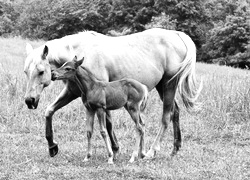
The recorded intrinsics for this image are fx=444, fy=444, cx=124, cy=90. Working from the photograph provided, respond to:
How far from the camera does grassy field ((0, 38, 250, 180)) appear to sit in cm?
572

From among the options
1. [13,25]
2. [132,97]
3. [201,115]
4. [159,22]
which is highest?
[132,97]

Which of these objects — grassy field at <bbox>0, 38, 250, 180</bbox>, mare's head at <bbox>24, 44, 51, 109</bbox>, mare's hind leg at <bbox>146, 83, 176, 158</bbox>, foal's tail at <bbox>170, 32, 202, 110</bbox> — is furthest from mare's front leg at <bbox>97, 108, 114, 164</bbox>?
foal's tail at <bbox>170, 32, 202, 110</bbox>

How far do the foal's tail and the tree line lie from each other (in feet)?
91.2

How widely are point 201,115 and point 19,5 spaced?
52.1m

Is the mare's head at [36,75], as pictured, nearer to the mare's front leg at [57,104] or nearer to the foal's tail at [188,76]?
the mare's front leg at [57,104]

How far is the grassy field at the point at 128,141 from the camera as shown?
572 cm

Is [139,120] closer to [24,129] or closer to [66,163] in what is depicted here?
[66,163]

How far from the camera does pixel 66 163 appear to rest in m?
6.24

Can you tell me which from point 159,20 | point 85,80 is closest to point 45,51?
point 85,80

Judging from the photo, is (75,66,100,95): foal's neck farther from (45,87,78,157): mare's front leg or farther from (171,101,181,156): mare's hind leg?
A: (171,101,181,156): mare's hind leg

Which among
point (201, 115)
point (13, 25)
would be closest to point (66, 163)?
point (201, 115)

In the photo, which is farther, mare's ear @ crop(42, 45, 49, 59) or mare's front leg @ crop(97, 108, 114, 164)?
mare's front leg @ crop(97, 108, 114, 164)

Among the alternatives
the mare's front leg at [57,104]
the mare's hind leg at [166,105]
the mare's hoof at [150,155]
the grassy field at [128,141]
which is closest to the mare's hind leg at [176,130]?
the grassy field at [128,141]

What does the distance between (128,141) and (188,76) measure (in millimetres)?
1751
